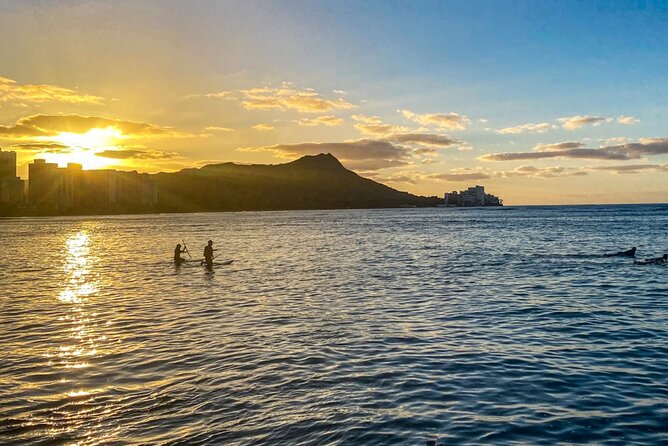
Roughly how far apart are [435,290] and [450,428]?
2137 centimetres

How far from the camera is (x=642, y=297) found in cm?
2917

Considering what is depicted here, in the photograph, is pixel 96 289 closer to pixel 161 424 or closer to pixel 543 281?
pixel 161 424

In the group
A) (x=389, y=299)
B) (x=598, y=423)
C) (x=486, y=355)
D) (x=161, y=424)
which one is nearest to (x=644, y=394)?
(x=598, y=423)

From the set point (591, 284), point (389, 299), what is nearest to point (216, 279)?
point (389, 299)

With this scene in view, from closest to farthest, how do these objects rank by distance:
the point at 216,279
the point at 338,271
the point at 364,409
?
1. the point at 364,409
2. the point at 216,279
3. the point at 338,271

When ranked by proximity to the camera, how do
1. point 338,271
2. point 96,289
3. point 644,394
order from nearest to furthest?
1. point 644,394
2. point 96,289
3. point 338,271

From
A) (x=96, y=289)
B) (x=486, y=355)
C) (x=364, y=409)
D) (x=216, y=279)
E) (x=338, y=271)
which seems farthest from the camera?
(x=338, y=271)

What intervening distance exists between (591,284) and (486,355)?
68.4 feet

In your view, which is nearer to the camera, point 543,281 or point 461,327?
point 461,327

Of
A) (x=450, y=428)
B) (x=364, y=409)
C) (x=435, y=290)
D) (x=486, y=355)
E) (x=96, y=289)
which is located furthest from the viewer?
(x=96, y=289)

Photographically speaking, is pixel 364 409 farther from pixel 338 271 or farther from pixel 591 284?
pixel 338 271

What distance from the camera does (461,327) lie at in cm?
2156

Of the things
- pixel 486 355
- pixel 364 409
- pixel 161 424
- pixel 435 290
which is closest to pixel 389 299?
pixel 435 290

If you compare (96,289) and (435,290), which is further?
(96,289)
